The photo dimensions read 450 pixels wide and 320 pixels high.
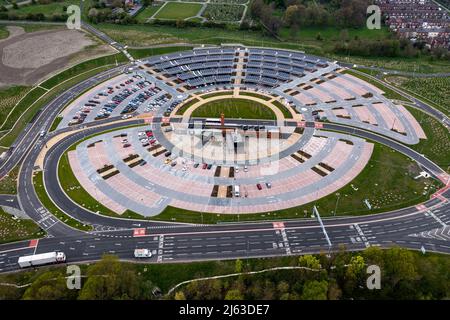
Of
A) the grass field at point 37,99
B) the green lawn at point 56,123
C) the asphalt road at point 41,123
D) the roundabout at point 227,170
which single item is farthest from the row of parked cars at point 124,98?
the grass field at point 37,99

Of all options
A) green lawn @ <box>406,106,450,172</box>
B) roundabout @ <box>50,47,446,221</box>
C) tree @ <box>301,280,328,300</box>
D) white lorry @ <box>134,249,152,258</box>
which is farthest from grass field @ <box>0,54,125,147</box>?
green lawn @ <box>406,106,450,172</box>

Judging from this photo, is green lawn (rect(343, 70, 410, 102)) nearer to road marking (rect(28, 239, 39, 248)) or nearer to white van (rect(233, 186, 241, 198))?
white van (rect(233, 186, 241, 198))

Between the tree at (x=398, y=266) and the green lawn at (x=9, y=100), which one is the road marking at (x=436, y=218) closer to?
the tree at (x=398, y=266)

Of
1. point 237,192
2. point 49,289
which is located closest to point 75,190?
point 49,289

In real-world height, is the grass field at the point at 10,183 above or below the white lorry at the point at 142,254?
above

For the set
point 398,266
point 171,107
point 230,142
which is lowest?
point 398,266

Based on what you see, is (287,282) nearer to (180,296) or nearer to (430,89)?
(180,296)
